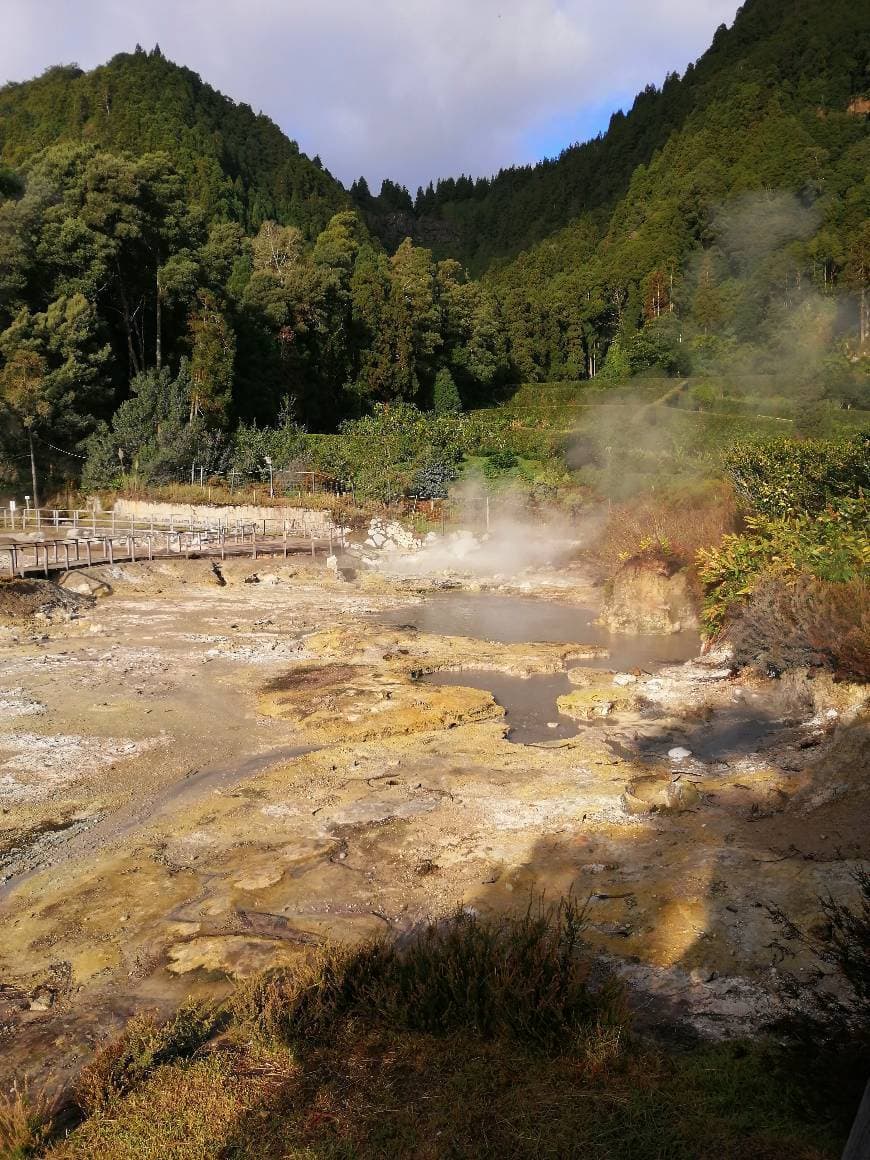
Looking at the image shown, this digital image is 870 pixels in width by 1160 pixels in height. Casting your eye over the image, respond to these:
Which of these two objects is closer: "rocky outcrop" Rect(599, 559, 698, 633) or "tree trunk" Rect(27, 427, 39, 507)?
"rocky outcrop" Rect(599, 559, 698, 633)

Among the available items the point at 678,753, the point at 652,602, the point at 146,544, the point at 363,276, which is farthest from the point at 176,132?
the point at 678,753

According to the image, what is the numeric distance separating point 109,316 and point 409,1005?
1551 inches

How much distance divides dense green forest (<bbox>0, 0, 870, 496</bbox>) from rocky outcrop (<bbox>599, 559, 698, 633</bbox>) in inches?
586

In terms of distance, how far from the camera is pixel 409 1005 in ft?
15.8

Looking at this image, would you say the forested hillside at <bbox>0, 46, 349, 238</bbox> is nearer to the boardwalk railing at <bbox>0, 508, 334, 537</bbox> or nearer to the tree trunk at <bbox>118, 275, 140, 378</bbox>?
the tree trunk at <bbox>118, 275, 140, 378</bbox>

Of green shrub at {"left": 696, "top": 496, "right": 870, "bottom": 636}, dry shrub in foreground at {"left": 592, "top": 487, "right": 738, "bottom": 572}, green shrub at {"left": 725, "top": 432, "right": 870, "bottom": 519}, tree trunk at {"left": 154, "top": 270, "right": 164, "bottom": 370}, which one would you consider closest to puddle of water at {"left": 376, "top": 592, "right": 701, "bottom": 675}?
green shrub at {"left": 696, "top": 496, "right": 870, "bottom": 636}

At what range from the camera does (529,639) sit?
1842 cm

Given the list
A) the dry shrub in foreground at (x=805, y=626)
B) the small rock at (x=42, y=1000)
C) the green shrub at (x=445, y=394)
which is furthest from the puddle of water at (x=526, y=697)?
the green shrub at (x=445, y=394)

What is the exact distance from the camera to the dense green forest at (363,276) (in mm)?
33969

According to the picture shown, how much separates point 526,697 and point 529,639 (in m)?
4.50

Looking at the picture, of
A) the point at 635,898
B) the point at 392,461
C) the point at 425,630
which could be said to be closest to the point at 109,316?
the point at 392,461

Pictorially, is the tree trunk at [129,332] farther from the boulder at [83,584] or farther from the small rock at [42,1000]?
the small rock at [42,1000]

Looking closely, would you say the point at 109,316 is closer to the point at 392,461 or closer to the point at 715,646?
the point at 392,461

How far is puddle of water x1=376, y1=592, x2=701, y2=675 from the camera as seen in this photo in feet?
56.3
